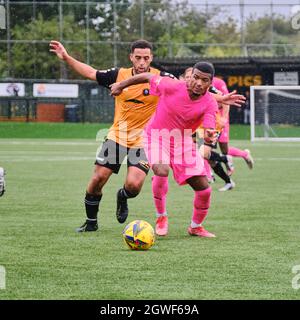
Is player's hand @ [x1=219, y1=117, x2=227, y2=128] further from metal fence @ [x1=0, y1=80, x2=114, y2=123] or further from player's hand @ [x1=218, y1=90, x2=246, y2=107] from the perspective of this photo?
metal fence @ [x1=0, y1=80, x2=114, y2=123]

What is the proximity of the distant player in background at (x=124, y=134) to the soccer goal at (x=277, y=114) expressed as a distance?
22.0 m

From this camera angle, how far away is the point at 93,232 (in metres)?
10.3

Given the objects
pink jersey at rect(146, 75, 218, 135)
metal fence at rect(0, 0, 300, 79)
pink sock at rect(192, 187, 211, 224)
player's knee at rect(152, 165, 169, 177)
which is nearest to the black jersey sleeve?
pink jersey at rect(146, 75, 218, 135)

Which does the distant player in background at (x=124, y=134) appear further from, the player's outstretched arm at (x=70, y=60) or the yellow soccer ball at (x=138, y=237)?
the yellow soccer ball at (x=138, y=237)

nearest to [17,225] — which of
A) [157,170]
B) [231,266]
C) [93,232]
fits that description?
[93,232]

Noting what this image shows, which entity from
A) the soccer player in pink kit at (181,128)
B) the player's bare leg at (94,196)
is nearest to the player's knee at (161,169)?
the soccer player in pink kit at (181,128)

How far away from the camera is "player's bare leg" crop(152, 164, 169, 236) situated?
1025cm

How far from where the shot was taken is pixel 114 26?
44.9 meters

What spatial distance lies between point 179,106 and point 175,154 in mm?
535

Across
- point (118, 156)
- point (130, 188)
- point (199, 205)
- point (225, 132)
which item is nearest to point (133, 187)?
point (130, 188)

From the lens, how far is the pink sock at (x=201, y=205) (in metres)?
10.1

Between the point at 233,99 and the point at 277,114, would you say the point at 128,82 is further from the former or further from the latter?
the point at 277,114

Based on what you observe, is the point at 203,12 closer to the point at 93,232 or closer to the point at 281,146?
the point at 281,146

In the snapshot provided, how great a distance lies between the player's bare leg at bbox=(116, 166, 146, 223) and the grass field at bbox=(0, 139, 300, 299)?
0.28m
